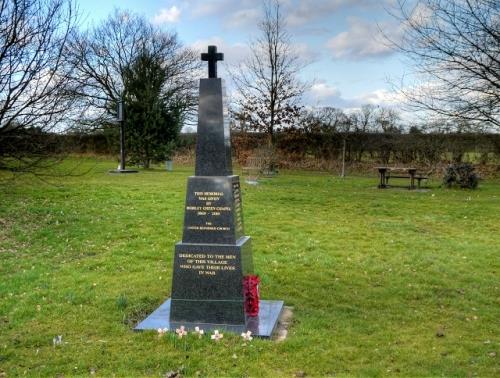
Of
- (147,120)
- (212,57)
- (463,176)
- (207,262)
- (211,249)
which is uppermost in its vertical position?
(147,120)

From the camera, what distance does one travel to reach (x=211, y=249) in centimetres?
577

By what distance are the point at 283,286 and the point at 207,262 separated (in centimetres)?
192

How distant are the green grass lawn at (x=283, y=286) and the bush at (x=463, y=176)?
5.52m

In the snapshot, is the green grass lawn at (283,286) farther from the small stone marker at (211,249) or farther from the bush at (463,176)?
the bush at (463,176)

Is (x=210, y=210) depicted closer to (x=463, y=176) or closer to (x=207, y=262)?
(x=207, y=262)

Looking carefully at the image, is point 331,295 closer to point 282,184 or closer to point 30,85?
point 30,85

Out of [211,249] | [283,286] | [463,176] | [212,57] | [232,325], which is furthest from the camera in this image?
[463,176]

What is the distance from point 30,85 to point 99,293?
17.7ft

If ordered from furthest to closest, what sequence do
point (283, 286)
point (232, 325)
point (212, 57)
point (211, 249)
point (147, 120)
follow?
point (147, 120) < point (283, 286) < point (212, 57) < point (211, 249) < point (232, 325)

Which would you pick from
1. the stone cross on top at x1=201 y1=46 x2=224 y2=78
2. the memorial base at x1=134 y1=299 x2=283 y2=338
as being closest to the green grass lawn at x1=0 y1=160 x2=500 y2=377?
the memorial base at x1=134 y1=299 x2=283 y2=338

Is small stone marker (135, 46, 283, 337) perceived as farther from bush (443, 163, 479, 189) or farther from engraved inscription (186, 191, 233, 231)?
bush (443, 163, 479, 189)

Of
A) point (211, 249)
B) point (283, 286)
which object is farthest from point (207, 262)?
point (283, 286)

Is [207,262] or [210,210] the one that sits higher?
[210,210]

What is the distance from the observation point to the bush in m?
20.1
